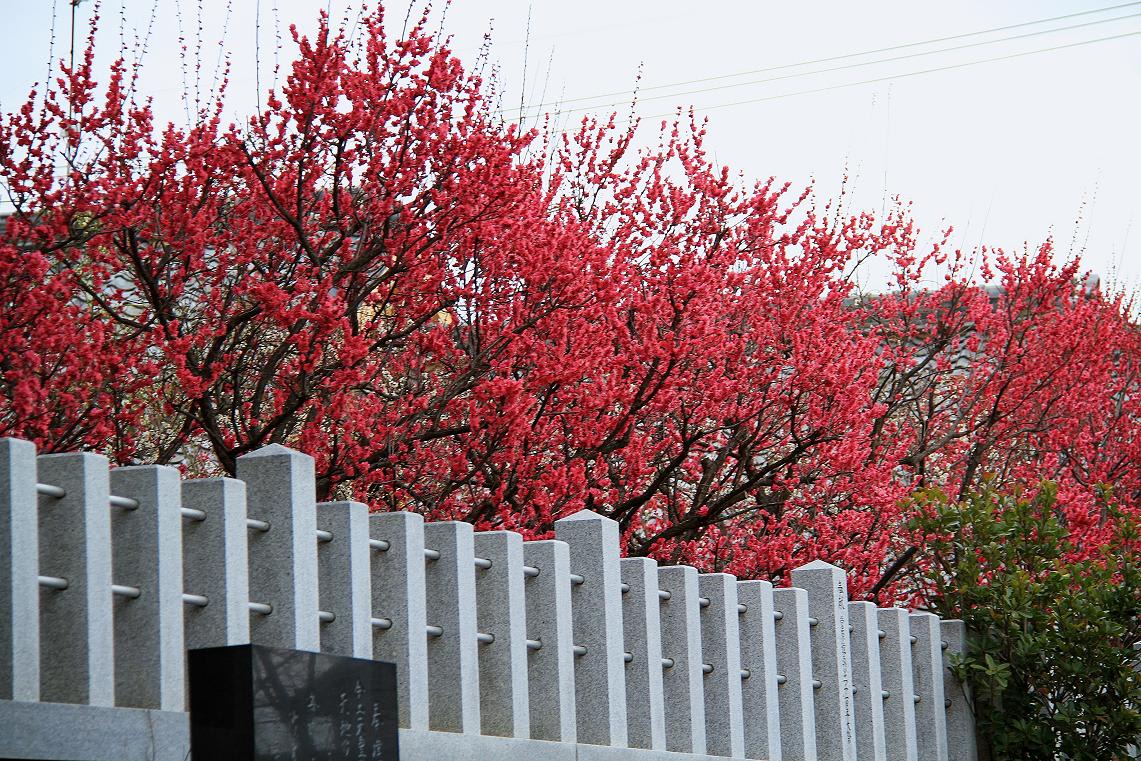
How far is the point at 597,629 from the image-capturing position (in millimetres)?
7027

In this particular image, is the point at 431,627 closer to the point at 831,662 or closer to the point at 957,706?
the point at 831,662

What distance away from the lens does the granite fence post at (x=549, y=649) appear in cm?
671

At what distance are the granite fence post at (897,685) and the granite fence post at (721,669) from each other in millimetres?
1649

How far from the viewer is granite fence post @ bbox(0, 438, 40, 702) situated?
180 inches

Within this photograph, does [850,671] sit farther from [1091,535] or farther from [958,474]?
[958,474]

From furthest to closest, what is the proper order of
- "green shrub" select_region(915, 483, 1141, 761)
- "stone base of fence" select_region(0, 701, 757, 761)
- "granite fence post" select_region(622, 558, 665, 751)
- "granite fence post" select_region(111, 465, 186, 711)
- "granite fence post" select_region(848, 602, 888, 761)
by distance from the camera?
1. "green shrub" select_region(915, 483, 1141, 761)
2. "granite fence post" select_region(848, 602, 888, 761)
3. "granite fence post" select_region(622, 558, 665, 751)
4. "granite fence post" select_region(111, 465, 186, 711)
5. "stone base of fence" select_region(0, 701, 757, 761)

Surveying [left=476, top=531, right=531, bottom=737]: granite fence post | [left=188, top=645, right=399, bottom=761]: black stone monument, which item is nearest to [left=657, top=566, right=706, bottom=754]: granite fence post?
[left=476, top=531, right=531, bottom=737]: granite fence post

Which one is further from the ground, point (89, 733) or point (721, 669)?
point (89, 733)

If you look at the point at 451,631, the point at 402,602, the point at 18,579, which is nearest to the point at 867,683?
the point at 451,631

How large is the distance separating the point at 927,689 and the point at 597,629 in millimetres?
3341

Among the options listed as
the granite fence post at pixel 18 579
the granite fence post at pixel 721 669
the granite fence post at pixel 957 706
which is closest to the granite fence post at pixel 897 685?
the granite fence post at pixel 957 706

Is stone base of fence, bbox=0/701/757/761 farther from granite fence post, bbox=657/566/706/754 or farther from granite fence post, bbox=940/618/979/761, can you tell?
granite fence post, bbox=940/618/979/761

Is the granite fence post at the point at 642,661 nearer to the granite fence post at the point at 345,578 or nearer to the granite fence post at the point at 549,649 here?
the granite fence post at the point at 549,649

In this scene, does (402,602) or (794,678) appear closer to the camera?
(402,602)
